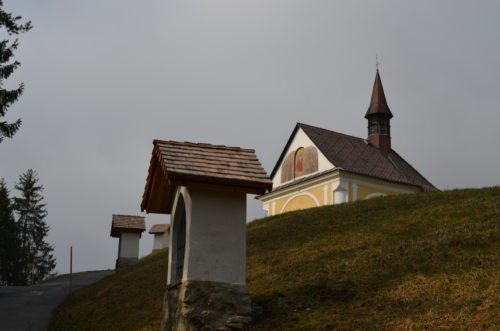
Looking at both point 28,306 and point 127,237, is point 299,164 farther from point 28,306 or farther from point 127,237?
point 28,306

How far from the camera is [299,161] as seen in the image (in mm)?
38875

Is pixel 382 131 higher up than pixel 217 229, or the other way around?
pixel 382 131

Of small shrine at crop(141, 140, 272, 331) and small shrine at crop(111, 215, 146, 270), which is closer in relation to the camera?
small shrine at crop(141, 140, 272, 331)

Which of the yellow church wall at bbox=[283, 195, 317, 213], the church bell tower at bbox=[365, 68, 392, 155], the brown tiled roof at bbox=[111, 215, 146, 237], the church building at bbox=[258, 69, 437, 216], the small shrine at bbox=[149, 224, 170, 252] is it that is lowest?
the brown tiled roof at bbox=[111, 215, 146, 237]

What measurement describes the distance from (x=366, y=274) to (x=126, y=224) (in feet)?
53.3

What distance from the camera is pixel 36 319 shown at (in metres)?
17.7

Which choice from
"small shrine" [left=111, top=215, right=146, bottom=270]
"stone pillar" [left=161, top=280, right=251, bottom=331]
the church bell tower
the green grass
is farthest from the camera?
the church bell tower

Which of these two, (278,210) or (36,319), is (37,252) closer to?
(278,210)

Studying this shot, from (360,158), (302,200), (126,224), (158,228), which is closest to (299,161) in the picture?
(302,200)

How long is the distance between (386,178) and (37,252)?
37.1m

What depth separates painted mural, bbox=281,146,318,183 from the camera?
3753 cm

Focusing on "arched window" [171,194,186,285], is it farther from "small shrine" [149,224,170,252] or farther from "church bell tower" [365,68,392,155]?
"church bell tower" [365,68,392,155]

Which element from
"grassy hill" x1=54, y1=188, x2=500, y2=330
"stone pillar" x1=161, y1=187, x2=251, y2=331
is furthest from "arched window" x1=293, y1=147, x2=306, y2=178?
"stone pillar" x1=161, y1=187, x2=251, y2=331

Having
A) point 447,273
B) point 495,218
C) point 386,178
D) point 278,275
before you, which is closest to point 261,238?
point 278,275
